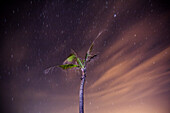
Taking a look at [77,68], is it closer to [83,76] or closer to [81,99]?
[83,76]

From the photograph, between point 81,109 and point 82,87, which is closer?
point 81,109

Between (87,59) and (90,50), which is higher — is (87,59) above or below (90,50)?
below

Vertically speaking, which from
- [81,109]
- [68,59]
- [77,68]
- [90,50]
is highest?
[90,50]

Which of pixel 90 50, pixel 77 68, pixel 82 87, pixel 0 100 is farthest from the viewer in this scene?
pixel 0 100

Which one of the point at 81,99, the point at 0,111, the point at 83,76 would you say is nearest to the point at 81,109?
the point at 81,99

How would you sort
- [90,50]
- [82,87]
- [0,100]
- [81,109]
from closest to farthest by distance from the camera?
[81,109], [82,87], [90,50], [0,100]

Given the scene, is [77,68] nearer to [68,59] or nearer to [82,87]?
[68,59]

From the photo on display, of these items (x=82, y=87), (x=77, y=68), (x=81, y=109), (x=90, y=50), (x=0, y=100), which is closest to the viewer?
(x=81, y=109)

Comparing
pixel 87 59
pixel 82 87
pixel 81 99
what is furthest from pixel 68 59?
pixel 81 99

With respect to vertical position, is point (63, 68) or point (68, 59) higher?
point (68, 59)
